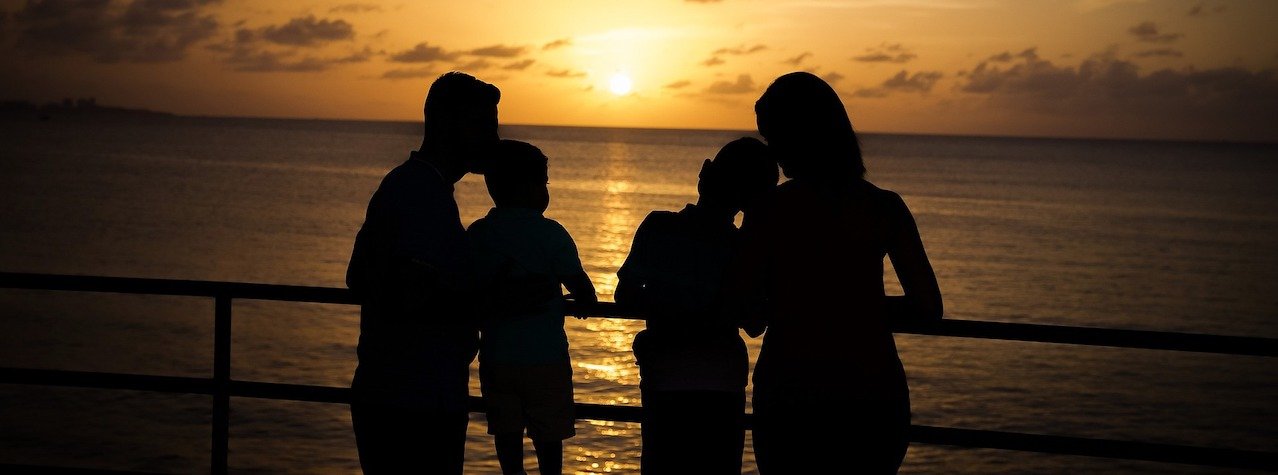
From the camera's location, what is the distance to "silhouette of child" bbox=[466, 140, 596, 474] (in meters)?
3.93

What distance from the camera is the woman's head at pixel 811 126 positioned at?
294 centimetres

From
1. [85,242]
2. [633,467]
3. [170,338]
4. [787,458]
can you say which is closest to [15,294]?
[170,338]

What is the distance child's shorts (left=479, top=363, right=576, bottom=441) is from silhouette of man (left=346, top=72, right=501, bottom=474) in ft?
2.78

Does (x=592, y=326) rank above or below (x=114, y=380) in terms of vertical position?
below

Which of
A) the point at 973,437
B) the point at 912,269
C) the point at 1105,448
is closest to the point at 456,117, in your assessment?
the point at 912,269

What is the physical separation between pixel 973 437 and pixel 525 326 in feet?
5.11

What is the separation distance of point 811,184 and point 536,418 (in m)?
1.55

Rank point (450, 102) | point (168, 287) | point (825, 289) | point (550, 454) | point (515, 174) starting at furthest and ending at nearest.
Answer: point (168, 287), point (550, 454), point (515, 174), point (450, 102), point (825, 289)

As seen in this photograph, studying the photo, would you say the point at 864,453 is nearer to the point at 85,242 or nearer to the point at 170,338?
the point at 170,338

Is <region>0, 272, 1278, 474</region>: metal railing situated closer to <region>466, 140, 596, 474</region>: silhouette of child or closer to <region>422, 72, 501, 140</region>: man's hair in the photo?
<region>466, 140, 596, 474</region>: silhouette of child

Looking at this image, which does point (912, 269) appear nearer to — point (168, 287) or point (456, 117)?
A: point (456, 117)

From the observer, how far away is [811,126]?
2945mm

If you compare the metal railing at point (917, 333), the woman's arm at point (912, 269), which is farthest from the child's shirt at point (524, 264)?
the woman's arm at point (912, 269)

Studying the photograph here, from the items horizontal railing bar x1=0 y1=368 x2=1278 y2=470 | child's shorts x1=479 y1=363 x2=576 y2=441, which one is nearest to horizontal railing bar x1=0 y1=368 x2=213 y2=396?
horizontal railing bar x1=0 y1=368 x2=1278 y2=470
